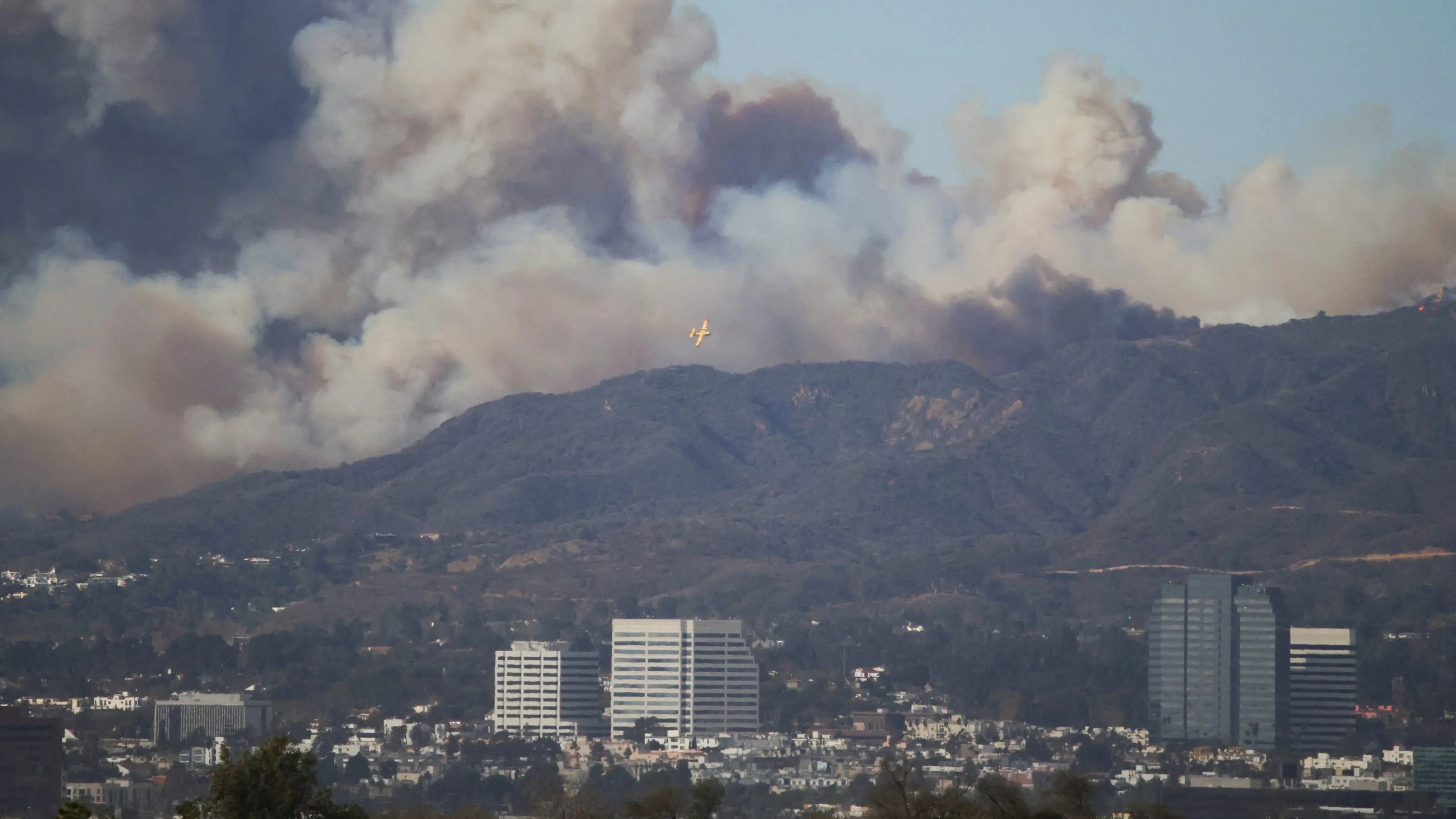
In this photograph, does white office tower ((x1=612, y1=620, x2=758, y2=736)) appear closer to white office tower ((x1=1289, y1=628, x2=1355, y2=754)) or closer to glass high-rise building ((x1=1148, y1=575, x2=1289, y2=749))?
glass high-rise building ((x1=1148, y1=575, x2=1289, y2=749))

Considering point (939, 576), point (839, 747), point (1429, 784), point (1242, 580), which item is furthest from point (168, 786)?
point (939, 576)

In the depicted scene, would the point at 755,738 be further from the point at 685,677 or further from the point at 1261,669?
the point at 1261,669

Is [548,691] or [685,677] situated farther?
[685,677]

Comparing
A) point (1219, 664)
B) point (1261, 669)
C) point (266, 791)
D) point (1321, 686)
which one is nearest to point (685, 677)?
point (1219, 664)

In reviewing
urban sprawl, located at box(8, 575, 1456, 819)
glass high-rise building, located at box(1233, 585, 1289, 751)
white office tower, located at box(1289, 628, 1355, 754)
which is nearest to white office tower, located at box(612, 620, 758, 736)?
urban sprawl, located at box(8, 575, 1456, 819)

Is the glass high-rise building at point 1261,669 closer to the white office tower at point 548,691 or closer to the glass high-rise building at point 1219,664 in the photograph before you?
the glass high-rise building at point 1219,664
